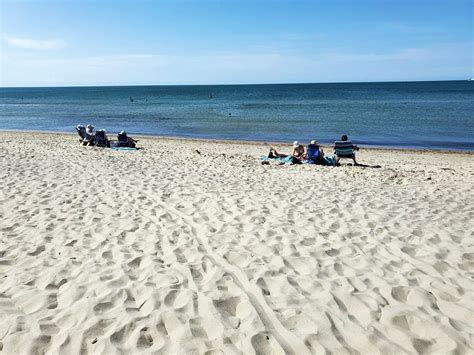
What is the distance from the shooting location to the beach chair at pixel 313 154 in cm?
1280

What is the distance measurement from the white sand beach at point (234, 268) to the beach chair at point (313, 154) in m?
3.98

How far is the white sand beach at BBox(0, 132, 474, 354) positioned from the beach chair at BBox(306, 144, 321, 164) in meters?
3.98

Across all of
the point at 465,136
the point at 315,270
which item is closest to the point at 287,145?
the point at 465,136

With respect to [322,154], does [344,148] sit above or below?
above

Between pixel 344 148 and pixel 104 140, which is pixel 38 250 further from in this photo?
pixel 104 140

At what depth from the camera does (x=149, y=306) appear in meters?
3.78

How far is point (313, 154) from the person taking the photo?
12.8m

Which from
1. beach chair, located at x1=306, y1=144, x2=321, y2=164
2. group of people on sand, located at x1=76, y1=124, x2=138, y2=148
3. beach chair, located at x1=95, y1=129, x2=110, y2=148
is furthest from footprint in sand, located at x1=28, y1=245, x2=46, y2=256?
beach chair, located at x1=95, y1=129, x2=110, y2=148

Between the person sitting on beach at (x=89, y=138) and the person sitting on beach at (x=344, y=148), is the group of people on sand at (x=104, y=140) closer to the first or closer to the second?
the person sitting on beach at (x=89, y=138)

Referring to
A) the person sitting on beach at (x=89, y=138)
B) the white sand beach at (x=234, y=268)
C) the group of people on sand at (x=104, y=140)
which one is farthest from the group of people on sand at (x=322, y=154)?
the person sitting on beach at (x=89, y=138)

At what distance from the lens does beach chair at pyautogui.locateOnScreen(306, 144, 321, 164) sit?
12.8 m

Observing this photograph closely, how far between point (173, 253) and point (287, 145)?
51.5 feet

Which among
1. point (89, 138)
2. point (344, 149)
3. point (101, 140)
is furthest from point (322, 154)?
point (89, 138)

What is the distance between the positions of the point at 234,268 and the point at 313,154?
8751 mm
